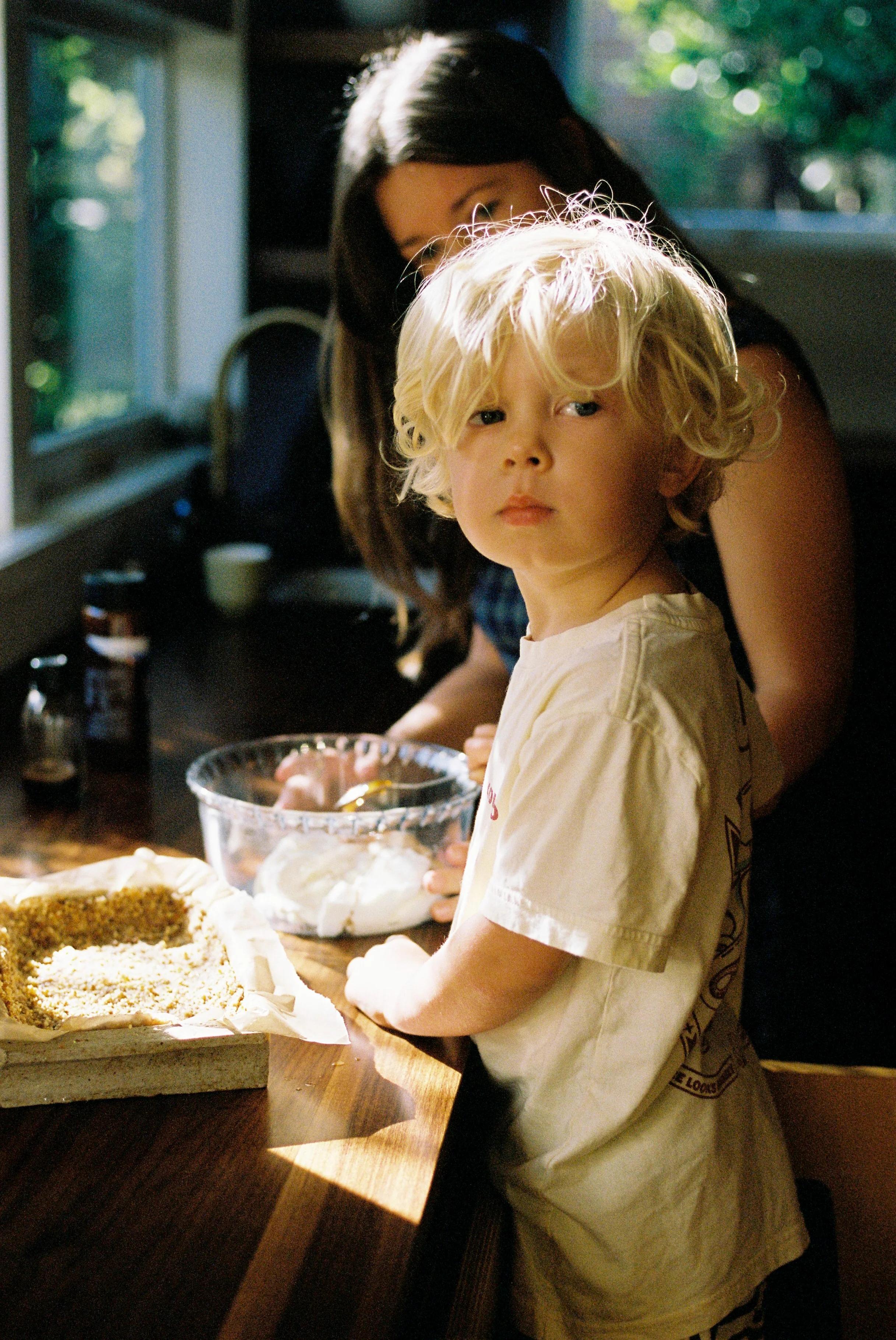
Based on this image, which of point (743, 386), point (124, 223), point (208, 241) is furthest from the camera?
point (208, 241)

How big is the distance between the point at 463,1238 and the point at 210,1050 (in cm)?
22

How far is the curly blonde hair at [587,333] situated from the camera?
78cm

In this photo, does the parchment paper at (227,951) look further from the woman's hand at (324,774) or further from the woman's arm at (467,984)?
the woman's hand at (324,774)

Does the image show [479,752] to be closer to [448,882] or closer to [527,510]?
[448,882]

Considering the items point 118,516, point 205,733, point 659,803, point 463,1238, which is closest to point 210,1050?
point 463,1238

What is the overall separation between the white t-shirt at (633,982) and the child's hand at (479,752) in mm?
193

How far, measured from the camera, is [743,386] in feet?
2.86

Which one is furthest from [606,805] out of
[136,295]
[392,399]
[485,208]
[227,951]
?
[136,295]

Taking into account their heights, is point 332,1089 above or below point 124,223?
below

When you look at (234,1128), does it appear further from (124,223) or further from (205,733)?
(124,223)

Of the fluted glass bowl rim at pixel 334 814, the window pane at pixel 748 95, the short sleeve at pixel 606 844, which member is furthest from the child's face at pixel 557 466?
the window pane at pixel 748 95

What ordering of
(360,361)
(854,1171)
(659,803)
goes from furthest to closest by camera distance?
(360,361) < (854,1171) < (659,803)

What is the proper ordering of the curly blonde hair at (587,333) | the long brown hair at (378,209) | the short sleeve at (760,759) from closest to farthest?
the curly blonde hair at (587,333)
the short sleeve at (760,759)
the long brown hair at (378,209)

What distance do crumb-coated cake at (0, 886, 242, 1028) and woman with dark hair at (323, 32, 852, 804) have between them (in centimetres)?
41
